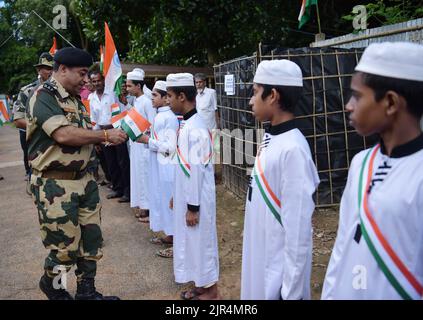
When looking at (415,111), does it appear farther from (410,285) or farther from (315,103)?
(315,103)

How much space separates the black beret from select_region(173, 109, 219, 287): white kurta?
915 mm

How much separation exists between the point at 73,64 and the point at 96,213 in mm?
1185

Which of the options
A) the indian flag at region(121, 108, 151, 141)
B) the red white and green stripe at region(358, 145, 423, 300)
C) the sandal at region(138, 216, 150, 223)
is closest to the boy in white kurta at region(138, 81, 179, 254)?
the indian flag at region(121, 108, 151, 141)

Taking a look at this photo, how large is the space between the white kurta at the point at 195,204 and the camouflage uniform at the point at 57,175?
75cm

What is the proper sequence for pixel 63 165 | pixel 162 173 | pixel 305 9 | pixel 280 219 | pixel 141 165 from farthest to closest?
1. pixel 305 9
2. pixel 141 165
3. pixel 162 173
4. pixel 63 165
5. pixel 280 219

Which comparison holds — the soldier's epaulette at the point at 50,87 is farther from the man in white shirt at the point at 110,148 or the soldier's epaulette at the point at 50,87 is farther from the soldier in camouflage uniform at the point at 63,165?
the man in white shirt at the point at 110,148

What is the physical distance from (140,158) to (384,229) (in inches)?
180

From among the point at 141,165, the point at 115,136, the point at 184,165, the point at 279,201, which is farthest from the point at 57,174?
the point at 141,165

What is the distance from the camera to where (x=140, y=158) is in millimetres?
5773

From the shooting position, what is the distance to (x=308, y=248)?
203 centimetres

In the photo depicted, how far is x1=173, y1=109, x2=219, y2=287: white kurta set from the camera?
3.22 metres

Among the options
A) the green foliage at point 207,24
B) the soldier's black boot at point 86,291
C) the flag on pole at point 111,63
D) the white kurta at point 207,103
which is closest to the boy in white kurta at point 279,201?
the soldier's black boot at point 86,291

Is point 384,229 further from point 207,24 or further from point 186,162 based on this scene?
point 207,24
